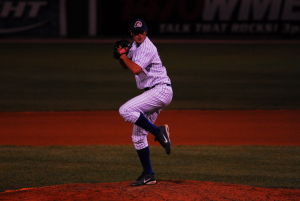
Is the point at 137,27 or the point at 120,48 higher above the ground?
the point at 137,27

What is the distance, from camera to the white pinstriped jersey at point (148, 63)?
6785 millimetres

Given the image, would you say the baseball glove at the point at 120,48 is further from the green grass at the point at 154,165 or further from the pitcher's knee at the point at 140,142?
the green grass at the point at 154,165

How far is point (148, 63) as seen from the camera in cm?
681

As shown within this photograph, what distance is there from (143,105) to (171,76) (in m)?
13.8

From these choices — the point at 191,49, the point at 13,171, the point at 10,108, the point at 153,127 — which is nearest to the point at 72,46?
the point at 191,49

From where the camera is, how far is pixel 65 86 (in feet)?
61.3

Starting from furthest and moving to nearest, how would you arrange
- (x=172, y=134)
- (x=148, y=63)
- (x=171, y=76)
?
(x=171, y=76) → (x=172, y=134) → (x=148, y=63)

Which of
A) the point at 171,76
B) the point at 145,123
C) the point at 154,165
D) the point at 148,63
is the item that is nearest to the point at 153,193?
the point at 145,123

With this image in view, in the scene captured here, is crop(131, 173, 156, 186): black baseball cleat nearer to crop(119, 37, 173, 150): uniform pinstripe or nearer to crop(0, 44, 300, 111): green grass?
crop(119, 37, 173, 150): uniform pinstripe

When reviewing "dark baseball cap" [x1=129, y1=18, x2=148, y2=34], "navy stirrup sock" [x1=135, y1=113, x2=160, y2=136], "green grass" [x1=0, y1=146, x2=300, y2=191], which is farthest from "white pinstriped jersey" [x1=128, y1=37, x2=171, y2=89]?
"green grass" [x1=0, y1=146, x2=300, y2=191]

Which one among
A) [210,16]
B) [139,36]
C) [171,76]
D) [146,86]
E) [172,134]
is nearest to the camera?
[139,36]

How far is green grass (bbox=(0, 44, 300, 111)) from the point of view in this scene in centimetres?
1565

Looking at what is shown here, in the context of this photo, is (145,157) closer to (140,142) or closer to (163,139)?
(140,142)

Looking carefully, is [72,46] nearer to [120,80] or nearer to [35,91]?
[120,80]
